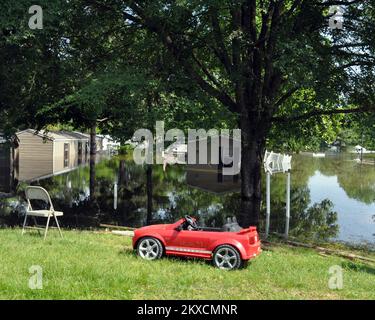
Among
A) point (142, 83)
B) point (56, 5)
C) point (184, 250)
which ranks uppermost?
point (56, 5)

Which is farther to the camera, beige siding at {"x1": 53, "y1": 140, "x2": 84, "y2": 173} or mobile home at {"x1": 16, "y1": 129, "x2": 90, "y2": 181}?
beige siding at {"x1": 53, "y1": 140, "x2": 84, "y2": 173}

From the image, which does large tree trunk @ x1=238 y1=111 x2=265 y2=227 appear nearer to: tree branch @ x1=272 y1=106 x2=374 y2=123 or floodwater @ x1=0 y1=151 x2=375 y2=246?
floodwater @ x1=0 y1=151 x2=375 y2=246

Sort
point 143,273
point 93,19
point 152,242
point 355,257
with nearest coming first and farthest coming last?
point 143,273
point 152,242
point 355,257
point 93,19

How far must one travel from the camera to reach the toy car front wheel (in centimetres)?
856

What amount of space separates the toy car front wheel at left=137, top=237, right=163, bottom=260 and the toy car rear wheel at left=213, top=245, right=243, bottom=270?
1.13 meters

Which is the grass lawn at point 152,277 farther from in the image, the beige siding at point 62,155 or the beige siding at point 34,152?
the beige siding at point 34,152

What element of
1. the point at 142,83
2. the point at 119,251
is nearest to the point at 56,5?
the point at 142,83

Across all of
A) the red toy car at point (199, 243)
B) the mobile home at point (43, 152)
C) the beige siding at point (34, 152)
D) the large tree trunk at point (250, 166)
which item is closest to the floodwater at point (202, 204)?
the large tree trunk at point (250, 166)

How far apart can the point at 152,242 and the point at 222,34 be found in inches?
478

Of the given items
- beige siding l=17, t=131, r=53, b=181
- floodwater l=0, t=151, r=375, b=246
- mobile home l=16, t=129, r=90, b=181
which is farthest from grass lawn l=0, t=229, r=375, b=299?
beige siding l=17, t=131, r=53, b=181

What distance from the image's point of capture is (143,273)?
23.1 feet

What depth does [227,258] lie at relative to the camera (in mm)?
8023

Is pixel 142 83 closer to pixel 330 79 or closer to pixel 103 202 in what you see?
pixel 330 79

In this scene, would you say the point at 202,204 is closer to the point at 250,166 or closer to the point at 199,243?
the point at 250,166
